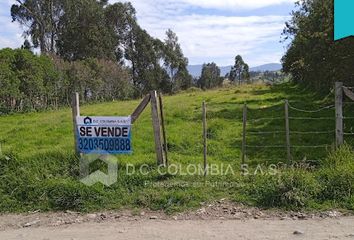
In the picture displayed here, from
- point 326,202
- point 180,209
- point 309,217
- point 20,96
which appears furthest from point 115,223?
point 20,96

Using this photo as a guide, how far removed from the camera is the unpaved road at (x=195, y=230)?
16.9ft

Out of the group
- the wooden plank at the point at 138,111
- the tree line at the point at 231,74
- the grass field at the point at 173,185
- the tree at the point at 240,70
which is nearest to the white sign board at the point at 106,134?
the wooden plank at the point at 138,111

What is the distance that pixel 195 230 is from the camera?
5406 mm

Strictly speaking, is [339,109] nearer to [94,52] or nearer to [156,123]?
[156,123]

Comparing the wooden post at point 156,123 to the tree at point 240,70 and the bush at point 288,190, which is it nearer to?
the bush at point 288,190

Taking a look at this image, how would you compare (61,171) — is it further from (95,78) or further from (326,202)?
(95,78)

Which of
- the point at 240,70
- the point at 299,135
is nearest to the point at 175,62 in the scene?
the point at 240,70

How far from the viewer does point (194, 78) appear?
6600 cm

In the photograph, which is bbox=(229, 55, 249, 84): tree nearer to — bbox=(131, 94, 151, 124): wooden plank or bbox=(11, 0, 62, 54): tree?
bbox=(11, 0, 62, 54): tree

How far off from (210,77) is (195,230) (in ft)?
206

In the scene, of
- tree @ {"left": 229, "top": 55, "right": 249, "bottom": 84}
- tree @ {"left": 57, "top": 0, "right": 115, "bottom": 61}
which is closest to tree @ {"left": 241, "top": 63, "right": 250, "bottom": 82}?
tree @ {"left": 229, "top": 55, "right": 249, "bottom": 84}

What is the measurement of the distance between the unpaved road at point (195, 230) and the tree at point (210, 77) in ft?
191

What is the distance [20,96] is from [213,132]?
1677cm

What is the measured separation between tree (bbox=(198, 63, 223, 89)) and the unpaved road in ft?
191
